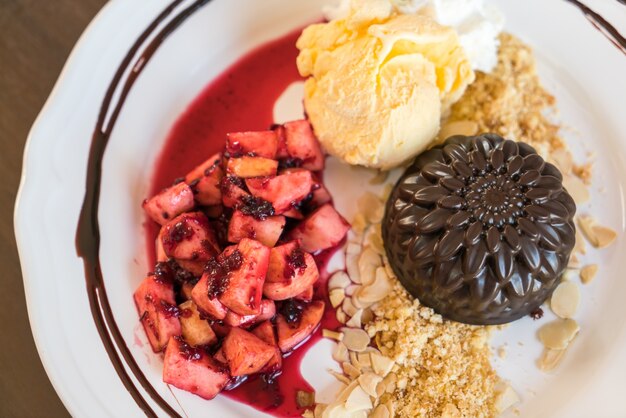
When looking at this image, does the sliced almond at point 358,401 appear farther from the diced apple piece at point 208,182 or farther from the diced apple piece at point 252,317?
the diced apple piece at point 208,182

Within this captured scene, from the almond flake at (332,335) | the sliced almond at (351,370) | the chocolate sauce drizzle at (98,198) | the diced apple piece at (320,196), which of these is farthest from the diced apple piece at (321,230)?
the chocolate sauce drizzle at (98,198)

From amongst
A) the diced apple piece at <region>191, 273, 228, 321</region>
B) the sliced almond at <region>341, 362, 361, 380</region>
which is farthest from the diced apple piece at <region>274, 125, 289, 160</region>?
the sliced almond at <region>341, 362, 361, 380</region>

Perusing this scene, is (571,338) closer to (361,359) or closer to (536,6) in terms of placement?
(361,359)

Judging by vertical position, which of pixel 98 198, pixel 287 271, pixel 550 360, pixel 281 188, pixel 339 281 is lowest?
pixel 550 360

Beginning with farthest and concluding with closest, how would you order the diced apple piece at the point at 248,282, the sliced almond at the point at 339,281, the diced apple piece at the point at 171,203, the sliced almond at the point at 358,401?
1. the sliced almond at the point at 339,281
2. the diced apple piece at the point at 171,203
3. the sliced almond at the point at 358,401
4. the diced apple piece at the point at 248,282

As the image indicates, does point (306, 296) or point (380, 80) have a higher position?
point (380, 80)

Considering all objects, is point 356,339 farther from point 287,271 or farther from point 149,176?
point 149,176

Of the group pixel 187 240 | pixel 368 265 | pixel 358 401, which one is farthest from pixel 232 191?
pixel 358 401
